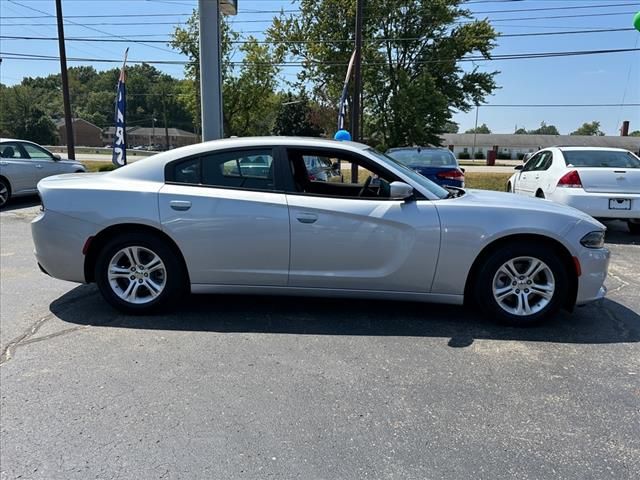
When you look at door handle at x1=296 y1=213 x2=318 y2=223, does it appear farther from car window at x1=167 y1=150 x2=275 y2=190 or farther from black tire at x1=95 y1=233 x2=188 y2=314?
black tire at x1=95 y1=233 x2=188 y2=314

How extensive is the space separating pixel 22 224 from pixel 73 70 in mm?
135395

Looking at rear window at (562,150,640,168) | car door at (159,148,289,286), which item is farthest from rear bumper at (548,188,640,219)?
car door at (159,148,289,286)

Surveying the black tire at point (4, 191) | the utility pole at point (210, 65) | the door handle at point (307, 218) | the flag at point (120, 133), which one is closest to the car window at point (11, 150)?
the black tire at point (4, 191)

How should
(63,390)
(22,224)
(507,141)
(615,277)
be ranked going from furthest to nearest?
(507,141)
(22,224)
(615,277)
(63,390)

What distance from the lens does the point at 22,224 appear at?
29.8ft

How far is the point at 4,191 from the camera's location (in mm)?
10859

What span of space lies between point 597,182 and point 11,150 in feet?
39.3

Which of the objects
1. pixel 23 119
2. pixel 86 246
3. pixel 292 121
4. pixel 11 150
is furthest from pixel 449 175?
pixel 23 119

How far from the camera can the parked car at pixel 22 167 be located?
35.5 feet

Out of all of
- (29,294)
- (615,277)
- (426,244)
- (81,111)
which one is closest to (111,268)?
(29,294)

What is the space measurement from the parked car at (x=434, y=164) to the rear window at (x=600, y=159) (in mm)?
1910

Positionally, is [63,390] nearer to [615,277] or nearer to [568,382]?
[568,382]

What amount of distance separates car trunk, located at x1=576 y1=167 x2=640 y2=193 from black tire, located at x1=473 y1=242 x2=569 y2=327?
177 inches

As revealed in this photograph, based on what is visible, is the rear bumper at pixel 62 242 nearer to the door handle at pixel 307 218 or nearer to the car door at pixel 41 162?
the door handle at pixel 307 218
